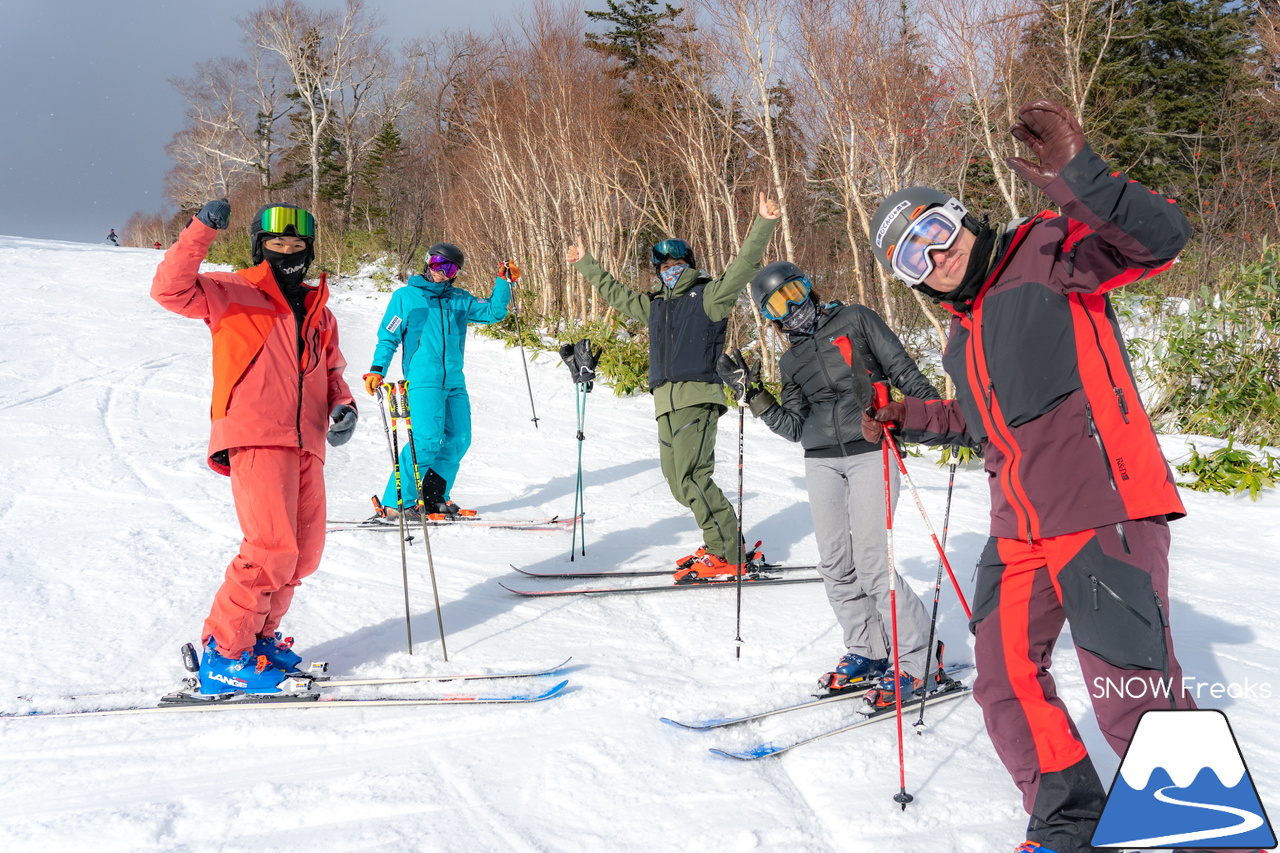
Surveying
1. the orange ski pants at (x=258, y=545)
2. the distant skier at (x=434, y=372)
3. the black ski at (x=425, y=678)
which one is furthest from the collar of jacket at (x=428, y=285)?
the black ski at (x=425, y=678)

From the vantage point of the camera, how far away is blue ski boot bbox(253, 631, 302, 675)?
3.23m

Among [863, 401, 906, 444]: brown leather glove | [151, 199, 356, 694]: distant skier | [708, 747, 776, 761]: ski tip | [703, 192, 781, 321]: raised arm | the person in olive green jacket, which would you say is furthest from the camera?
the person in olive green jacket

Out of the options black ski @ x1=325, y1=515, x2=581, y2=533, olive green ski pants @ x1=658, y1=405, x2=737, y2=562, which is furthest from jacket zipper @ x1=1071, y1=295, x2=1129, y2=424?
black ski @ x1=325, y1=515, x2=581, y2=533

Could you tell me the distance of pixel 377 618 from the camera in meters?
4.09

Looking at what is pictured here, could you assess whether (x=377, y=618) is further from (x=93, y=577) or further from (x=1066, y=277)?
(x=1066, y=277)

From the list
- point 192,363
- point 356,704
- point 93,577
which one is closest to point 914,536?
point 356,704

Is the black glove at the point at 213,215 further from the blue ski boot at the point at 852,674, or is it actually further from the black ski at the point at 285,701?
the blue ski boot at the point at 852,674

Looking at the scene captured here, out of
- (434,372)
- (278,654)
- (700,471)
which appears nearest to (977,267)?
(700,471)

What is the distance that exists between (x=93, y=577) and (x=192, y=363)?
7.46m

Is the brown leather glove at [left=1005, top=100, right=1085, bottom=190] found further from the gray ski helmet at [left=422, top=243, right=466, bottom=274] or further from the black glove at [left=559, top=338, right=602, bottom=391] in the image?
the gray ski helmet at [left=422, top=243, right=466, bottom=274]

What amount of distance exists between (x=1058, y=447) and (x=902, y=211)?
761mm

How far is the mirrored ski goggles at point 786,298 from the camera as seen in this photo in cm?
345

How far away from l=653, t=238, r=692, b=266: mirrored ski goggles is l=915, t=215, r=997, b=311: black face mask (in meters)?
2.94

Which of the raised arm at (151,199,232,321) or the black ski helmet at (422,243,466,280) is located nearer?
the raised arm at (151,199,232,321)
